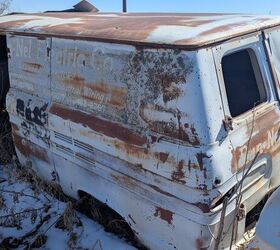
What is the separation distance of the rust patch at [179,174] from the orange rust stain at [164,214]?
0.28m

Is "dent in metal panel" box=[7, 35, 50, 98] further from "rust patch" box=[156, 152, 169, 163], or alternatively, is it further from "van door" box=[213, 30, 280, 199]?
"van door" box=[213, 30, 280, 199]

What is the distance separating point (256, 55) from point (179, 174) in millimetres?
1044

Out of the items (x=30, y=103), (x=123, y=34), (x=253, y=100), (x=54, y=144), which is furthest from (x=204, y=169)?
(x=30, y=103)

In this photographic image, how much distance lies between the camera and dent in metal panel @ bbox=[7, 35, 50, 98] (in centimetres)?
401

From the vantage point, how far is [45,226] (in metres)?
4.09

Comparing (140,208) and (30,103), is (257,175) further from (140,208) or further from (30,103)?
(30,103)

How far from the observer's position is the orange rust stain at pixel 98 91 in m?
3.23

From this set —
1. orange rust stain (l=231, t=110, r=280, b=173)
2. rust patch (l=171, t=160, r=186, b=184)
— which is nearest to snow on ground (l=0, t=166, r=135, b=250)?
rust patch (l=171, t=160, r=186, b=184)

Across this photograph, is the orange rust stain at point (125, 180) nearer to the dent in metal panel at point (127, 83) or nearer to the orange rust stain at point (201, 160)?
the dent in metal panel at point (127, 83)

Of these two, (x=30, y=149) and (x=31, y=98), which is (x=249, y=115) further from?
(x=30, y=149)

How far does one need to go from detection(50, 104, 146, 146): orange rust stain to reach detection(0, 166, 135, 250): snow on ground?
0.79m

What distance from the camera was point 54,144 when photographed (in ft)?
13.3

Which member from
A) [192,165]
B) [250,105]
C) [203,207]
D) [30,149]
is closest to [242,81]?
[250,105]

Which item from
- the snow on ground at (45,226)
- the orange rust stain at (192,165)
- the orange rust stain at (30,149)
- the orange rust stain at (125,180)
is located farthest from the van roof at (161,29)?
the snow on ground at (45,226)
